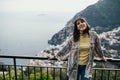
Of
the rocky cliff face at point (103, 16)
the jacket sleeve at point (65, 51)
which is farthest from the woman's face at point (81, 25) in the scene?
the rocky cliff face at point (103, 16)

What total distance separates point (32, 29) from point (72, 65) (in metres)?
164

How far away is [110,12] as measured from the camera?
286ft

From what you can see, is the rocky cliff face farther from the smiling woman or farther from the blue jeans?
the blue jeans

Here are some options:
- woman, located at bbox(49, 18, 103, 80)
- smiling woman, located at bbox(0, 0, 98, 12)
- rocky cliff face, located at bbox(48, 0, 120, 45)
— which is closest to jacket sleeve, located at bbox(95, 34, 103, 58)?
woman, located at bbox(49, 18, 103, 80)

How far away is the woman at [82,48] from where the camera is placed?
286 cm

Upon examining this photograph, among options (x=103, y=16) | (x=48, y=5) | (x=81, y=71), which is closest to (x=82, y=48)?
(x=81, y=71)

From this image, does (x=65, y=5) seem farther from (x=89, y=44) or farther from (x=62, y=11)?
(x=89, y=44)

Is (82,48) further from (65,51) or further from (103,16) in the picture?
(103,16)

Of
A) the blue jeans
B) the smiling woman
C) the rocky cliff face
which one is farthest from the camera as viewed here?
the smiling woman

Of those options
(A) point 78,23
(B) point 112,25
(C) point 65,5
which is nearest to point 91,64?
(A) point 78,23

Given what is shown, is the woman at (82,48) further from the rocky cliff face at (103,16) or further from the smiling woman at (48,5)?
the smiling woman at (48,5)

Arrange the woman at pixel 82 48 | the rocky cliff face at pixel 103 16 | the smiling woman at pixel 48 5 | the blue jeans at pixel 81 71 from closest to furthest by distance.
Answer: the woman at pixel 82 48 < the blue jeans at pixel 81 71 < the rocky cliff face at pixel 103 16 < the smiling woman at pixel 48 5

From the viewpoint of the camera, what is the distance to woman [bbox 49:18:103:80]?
2.86 meters

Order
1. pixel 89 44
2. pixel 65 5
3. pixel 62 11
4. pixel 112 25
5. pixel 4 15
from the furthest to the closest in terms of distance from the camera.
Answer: pixel 4 15 < pixel 62 11 < pixel 65 5 < pixel 112 25 < pixel 89 44
